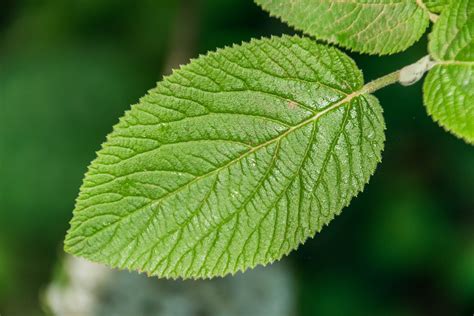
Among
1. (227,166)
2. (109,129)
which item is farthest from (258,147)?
(109,129)

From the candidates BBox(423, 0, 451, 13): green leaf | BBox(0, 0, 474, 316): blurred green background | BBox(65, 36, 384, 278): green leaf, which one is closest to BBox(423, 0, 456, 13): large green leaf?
BBox(423, 0, 451, 13): green leaf

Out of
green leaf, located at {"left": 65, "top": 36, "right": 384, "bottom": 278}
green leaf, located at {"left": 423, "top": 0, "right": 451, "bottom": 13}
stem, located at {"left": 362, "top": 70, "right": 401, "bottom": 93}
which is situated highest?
green leaf, located at {"left": 423, "top": 0, "right": 451, "bottom": 13}

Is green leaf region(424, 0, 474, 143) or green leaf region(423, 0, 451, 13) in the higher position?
green leaf region(423, 0, 451, 13)

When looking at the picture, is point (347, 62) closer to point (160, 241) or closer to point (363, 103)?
point (363, 103)

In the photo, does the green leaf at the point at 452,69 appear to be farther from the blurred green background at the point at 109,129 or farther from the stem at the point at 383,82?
the blurred green background at the point at 109,129

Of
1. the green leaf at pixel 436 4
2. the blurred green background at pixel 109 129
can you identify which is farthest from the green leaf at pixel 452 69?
the blurred green background at pixel 109 129

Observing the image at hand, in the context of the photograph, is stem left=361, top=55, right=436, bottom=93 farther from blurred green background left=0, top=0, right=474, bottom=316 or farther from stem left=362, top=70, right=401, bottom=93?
blurred green background left=0, top=0, right=474, bottom=316

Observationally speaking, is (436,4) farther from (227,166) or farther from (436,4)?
(227,166)
